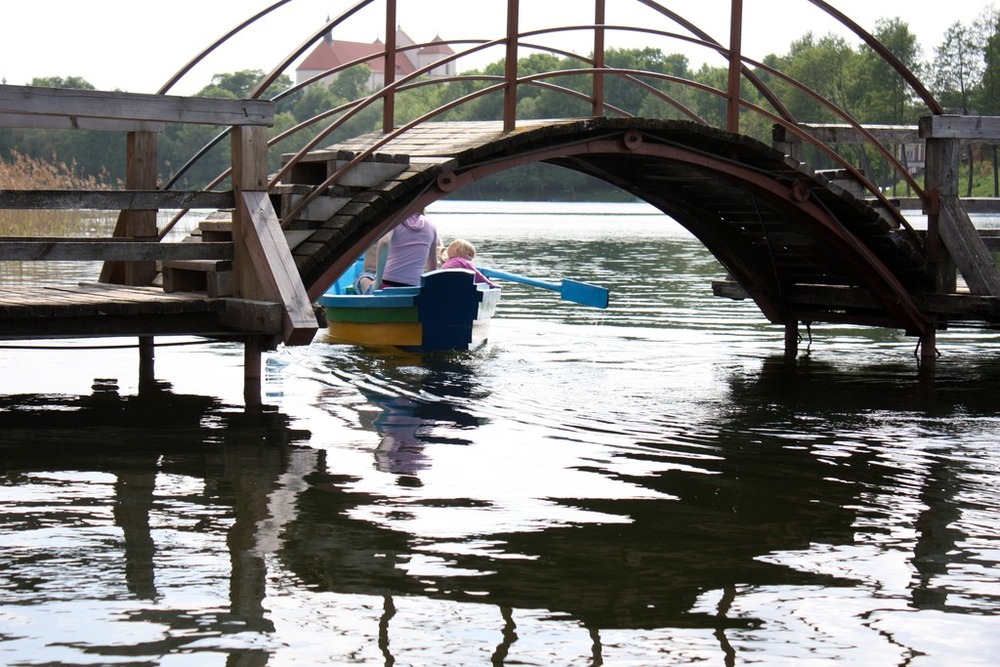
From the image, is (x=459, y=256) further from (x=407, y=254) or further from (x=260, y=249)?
(x=260, y=249)

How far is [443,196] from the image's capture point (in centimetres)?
1148

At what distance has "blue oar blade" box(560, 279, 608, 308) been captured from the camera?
1544 centimetres

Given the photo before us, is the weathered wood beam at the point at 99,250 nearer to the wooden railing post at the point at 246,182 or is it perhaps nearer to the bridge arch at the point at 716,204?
the wooden railing post at the point at 246,182

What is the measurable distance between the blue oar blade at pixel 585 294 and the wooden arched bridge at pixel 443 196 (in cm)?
119

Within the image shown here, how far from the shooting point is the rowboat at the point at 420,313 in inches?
558

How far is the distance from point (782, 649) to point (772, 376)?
862 cm

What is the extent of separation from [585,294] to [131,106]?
22.9 feet

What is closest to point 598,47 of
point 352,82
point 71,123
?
point 71,123

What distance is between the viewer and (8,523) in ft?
22.0

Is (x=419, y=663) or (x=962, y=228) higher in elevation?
(x=962, y=228)

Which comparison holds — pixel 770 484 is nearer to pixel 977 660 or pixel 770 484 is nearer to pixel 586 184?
pixel 977 660

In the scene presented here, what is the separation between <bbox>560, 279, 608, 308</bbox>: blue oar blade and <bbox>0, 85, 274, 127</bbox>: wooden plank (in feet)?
20.3

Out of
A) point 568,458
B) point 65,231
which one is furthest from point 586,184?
point 568,458

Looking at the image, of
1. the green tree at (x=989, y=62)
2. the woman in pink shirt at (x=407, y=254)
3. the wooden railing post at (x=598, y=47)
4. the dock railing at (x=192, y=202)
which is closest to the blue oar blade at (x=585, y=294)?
the woman in pink shirt at (x=407, y=254)
